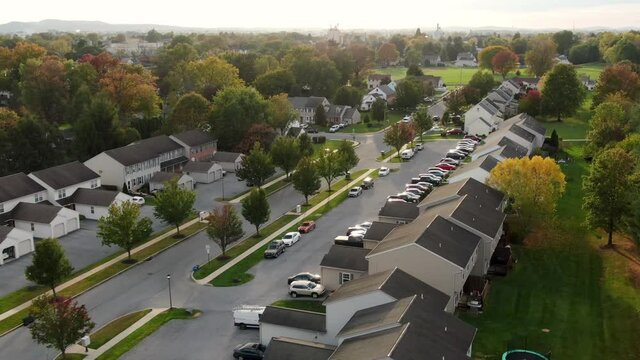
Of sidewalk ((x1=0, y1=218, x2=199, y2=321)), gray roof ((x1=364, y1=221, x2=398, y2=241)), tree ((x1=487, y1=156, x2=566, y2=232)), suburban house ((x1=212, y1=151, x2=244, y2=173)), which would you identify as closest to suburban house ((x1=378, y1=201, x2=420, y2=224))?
gray roof ((x1=364, y1=221, x2=398, y2=241))

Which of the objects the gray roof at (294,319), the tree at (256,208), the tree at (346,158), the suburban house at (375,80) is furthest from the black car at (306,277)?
the suburban house at (375,80)

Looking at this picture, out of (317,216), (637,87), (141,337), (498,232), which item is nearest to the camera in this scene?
(141,337)

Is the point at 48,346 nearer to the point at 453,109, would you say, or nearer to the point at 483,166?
the point at 483,166

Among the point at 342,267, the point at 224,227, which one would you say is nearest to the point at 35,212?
the point at 224,227

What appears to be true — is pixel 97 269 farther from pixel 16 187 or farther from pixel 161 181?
pixel 161 181

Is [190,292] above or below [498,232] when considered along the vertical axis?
below

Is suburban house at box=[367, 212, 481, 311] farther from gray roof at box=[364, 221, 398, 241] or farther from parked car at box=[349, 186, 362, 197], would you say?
parked car at box=[349, 186, 362, 197]

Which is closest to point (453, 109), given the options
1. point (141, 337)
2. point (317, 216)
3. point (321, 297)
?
point (317, 216)
